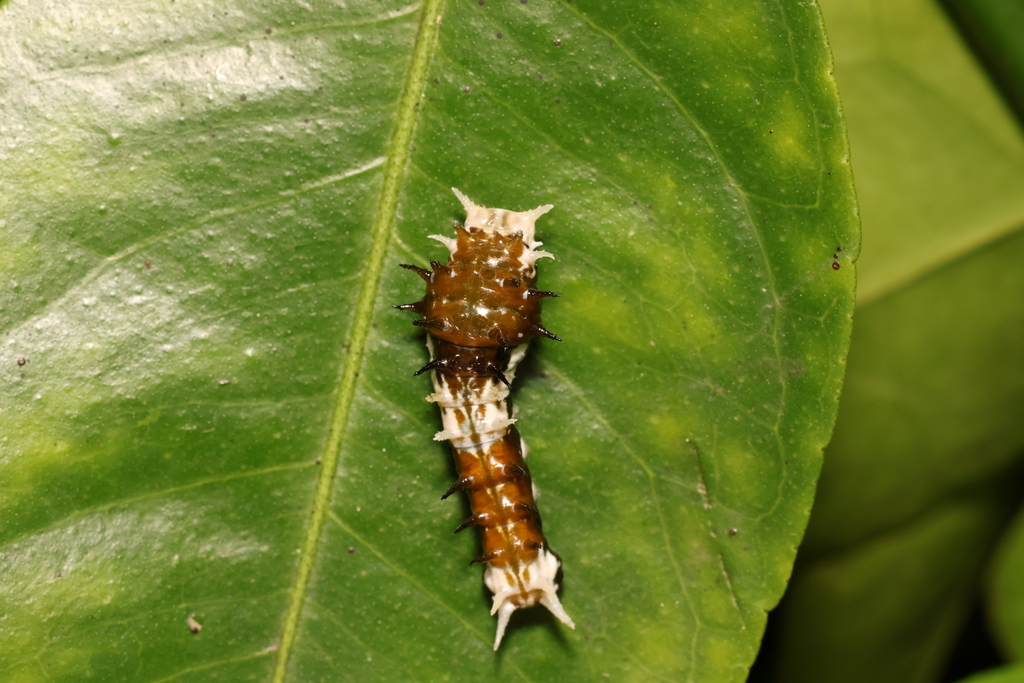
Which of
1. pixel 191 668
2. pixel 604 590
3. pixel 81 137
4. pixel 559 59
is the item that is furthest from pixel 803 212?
pixel 191 668

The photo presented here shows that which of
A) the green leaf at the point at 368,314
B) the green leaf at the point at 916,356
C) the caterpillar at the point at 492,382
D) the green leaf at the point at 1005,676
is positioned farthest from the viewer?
the green leaf at the point at 916,356

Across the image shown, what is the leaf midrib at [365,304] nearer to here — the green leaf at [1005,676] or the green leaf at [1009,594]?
the green leaf at [1005,676]

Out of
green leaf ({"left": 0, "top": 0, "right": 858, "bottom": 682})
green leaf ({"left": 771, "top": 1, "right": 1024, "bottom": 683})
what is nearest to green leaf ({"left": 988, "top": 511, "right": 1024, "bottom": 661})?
green leaf ({"left": 771, "top": 1, "right": 1024, "bottom": 683})

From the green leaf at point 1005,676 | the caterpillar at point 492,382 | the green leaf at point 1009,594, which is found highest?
the caterpillar at point 492,382

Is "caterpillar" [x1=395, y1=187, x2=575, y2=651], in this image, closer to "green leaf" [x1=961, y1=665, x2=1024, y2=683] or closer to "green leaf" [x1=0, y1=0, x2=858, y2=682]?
"green leaf" [x1=0, y1=0, x2=858, y2=682]

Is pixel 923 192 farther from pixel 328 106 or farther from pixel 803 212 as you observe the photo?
pixel 328 106

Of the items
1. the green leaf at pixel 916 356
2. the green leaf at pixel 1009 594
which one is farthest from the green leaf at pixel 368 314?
the green leaf at pixel 1009 594
